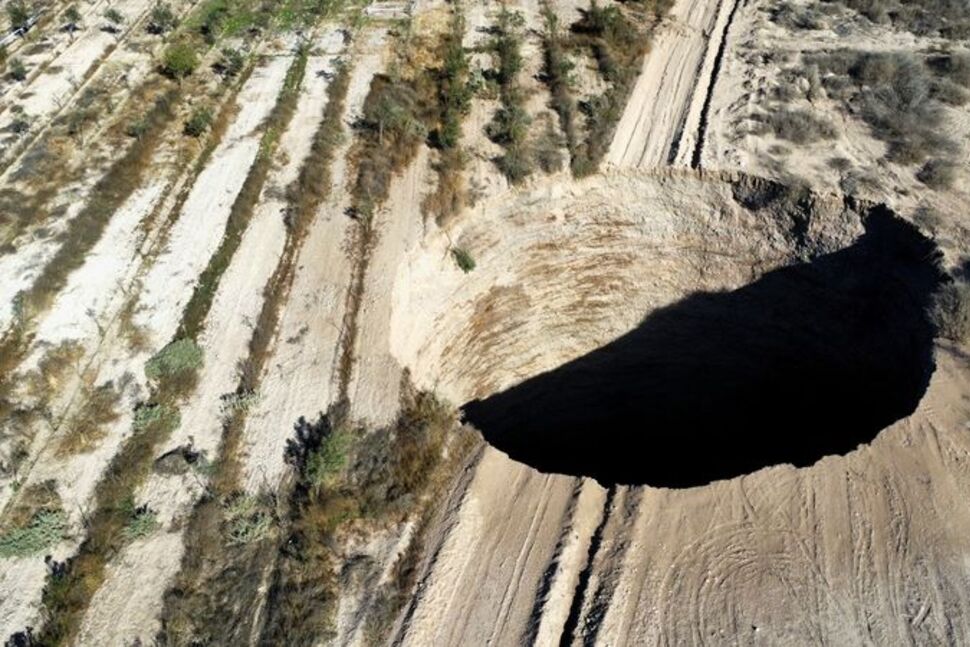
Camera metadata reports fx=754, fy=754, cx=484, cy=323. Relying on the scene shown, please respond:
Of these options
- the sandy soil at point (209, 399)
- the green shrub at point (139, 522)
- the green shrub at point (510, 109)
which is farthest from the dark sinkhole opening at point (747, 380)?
the green shrub at point (139, 522)

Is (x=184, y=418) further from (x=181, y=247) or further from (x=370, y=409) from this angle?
(x=181, y=247)

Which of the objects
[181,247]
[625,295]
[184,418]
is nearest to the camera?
[184,418]

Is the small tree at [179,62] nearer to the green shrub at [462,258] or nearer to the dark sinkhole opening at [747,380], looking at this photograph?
the green shrub at [462,258]

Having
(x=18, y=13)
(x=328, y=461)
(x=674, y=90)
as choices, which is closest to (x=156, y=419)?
(x=328, y=461)

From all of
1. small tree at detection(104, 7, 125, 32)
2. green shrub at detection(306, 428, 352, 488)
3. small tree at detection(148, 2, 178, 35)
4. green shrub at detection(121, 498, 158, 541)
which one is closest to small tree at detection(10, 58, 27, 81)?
small tree at detection(104, 7, 125, 32)

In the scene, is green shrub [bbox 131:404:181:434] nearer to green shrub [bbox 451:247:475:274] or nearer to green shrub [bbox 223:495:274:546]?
green shrub [bbox 223:495:274:546]

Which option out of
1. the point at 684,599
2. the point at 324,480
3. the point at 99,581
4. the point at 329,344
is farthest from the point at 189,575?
the point at 684,599
